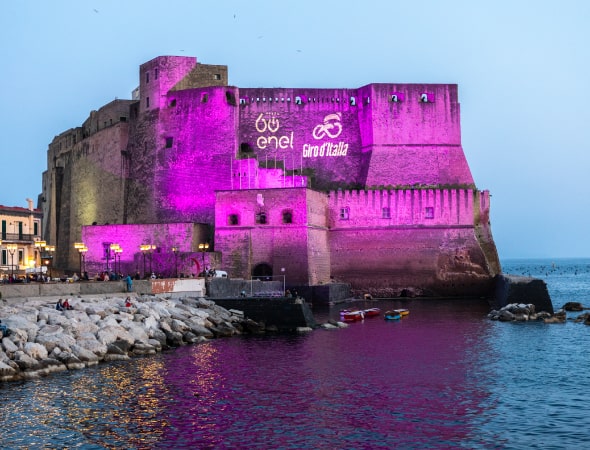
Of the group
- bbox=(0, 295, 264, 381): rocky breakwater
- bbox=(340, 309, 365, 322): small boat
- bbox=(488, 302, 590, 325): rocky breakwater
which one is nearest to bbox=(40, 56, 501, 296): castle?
bbox=(340, 309, 365, 322): small boat

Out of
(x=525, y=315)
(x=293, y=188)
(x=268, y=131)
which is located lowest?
(x=525, y=315)

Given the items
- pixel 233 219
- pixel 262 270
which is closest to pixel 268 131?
pixel 233 219

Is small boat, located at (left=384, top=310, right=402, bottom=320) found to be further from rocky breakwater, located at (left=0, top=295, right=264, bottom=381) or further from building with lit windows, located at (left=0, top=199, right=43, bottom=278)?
building with lit windows, located at (left=0, top=199, right=43, bottom=278)

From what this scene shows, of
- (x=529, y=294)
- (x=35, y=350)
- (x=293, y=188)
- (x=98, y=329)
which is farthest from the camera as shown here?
(x=293, y=188)

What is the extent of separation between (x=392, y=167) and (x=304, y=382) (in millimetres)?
28186

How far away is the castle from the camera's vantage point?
3966 centimetres

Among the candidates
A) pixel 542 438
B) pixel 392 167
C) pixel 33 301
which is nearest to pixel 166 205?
pixel 392 167

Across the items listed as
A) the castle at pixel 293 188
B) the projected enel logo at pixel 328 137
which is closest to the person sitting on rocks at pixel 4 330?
the castle at pixel 293 188

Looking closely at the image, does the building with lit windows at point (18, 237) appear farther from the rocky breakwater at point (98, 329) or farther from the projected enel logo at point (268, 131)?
the rocky breakwater at point (98, 329)

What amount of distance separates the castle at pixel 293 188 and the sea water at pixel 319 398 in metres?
14.2

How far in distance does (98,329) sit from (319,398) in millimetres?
8985

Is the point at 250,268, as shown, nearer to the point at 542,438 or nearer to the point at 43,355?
the point at 43,355

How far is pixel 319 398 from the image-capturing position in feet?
56.0

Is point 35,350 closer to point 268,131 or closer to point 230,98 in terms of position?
point 230,98
